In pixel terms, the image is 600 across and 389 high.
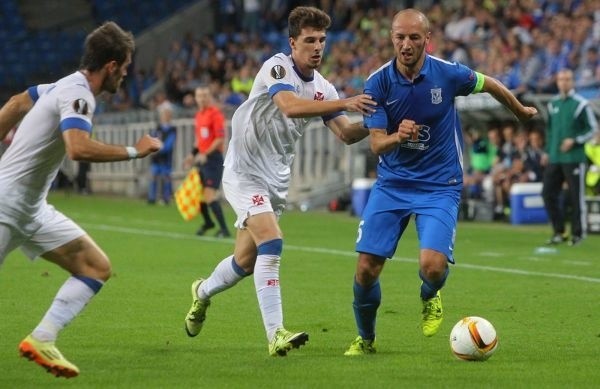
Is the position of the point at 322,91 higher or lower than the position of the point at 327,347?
higher

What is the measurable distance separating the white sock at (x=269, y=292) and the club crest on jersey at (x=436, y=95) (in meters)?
1.51

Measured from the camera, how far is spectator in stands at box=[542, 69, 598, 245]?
747 inches

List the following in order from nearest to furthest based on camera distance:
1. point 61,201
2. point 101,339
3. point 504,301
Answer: point 101,339 → point 504,301 → point 61,201

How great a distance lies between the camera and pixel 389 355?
365 inches

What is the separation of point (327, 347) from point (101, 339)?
168 centimetres

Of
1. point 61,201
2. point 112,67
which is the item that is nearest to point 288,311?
point 112,67

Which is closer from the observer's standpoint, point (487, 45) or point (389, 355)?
point (389, 355)

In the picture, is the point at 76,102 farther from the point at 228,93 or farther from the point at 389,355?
the point at 228,93

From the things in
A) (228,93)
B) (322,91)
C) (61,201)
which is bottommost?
(61,201)

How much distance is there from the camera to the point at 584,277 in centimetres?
1483

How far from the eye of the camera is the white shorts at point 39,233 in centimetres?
817

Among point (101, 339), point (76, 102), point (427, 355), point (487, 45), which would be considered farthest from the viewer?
point (487, 45)

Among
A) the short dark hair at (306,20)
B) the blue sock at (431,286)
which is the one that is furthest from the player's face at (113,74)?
the blue sock at (431,286)

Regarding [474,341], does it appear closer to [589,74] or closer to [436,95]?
[436,95]
